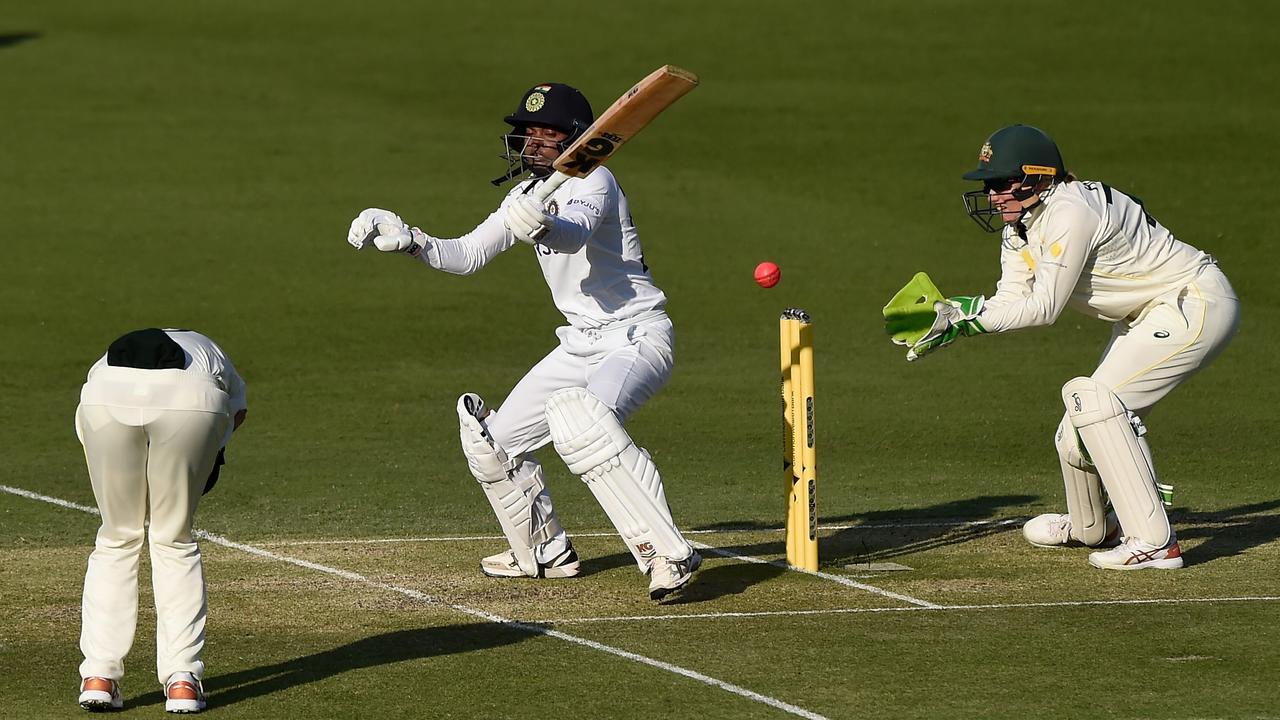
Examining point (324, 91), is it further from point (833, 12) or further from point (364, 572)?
point (364, 572)

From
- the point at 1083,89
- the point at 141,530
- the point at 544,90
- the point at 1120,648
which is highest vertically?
the point at 1083,89

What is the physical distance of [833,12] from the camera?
32438 millimetres

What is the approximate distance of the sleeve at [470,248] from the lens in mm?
8430

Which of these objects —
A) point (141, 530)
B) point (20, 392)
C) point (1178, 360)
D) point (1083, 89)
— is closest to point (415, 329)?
point (20, 392)

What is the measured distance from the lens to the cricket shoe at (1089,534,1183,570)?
8.54 meters

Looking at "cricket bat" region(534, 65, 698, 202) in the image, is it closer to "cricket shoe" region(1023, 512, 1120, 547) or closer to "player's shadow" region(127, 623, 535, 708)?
"player's shadow" region(127, 623, 535, 708)

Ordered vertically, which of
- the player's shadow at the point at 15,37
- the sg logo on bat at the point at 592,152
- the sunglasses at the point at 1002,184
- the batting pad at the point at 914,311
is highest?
the player's shadow at the point at 15,37

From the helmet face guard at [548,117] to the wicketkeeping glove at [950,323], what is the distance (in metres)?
1.88

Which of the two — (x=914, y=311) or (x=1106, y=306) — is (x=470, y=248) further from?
(x=1106, y=306)

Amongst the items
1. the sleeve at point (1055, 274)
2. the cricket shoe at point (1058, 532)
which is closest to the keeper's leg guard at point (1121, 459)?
the sleeve at point (1055, 274)

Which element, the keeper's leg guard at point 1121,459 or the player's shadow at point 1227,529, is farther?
the player's shadow at point 1227,529

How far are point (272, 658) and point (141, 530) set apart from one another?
3.45ft

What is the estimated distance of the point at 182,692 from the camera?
6.24 metres

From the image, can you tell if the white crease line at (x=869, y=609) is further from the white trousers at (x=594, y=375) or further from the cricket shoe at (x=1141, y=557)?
the white trousers at (x=594, y=375)
